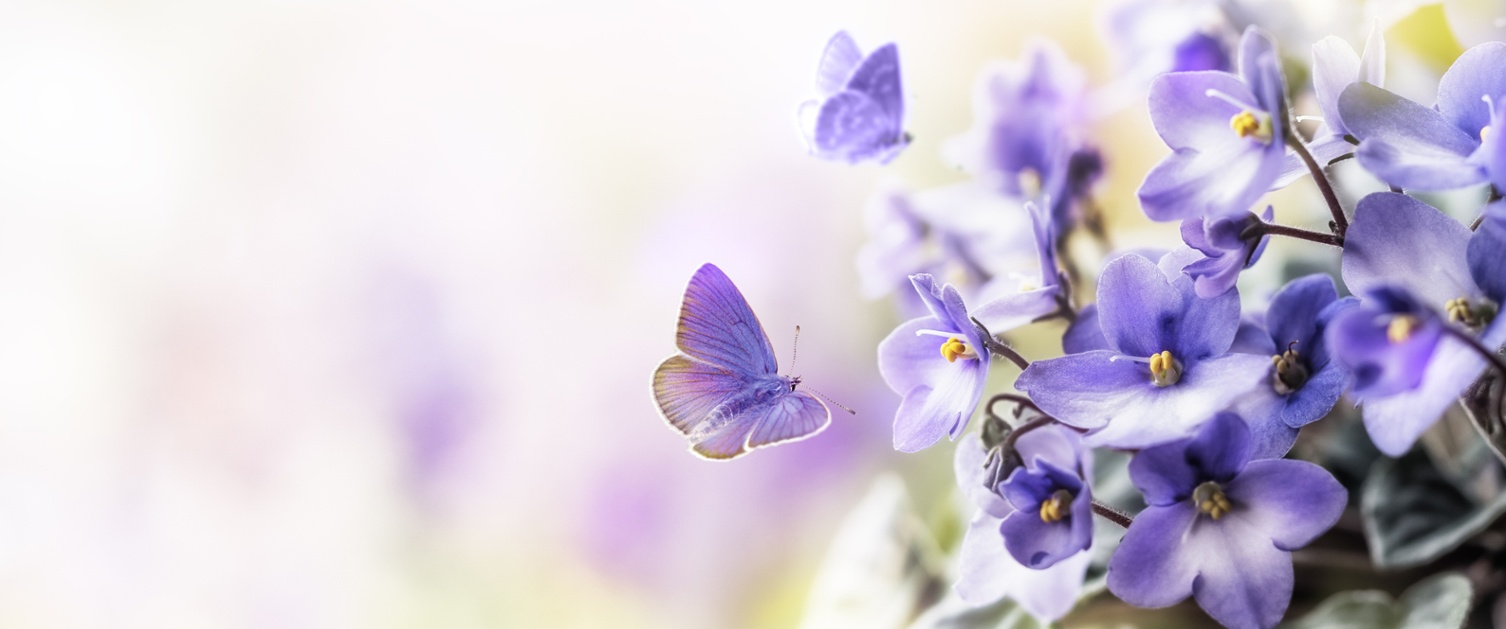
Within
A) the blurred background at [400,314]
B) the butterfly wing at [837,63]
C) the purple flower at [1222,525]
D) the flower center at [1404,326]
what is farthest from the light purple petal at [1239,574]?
the blurred background at [400,314]

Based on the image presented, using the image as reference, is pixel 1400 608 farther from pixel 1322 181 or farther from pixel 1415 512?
pixel 1322 181

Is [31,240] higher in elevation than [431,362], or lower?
higher

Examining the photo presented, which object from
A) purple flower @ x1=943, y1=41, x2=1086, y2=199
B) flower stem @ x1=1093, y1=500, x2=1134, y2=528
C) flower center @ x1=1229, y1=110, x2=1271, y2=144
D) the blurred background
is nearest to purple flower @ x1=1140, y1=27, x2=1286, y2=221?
flower center @ x1=1229, y1=110, x2=1271, y2=144

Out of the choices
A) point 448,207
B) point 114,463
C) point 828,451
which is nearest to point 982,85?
point 828,451

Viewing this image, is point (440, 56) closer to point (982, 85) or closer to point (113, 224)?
point (113, 224)

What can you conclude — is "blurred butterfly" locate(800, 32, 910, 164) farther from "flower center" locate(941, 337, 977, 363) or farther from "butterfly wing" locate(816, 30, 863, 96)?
"flower center" locate(941, 337, 977, 363)

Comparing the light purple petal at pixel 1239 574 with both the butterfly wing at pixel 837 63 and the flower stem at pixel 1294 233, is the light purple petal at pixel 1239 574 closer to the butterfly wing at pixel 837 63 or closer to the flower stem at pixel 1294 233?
the flower stem at pixel 1294 233
